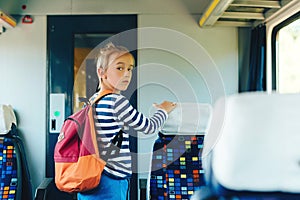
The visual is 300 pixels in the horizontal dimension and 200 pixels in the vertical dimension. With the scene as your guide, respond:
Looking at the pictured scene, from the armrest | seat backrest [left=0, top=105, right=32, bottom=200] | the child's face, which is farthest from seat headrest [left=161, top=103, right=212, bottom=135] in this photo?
seat backrest [left=0, top=105, right=32, bottom=200]

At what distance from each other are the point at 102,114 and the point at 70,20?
172 cm

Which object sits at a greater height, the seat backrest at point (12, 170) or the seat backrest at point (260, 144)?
the seat backrest at point (260, 144)

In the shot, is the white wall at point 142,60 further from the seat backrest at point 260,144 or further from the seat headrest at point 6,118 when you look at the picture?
the seat backrest at point 260,144

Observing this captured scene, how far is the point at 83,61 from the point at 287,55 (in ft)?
5.34

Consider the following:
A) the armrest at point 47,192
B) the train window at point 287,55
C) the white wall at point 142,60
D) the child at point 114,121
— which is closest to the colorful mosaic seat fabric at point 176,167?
the child at point 114,121

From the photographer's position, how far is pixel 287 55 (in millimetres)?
2912

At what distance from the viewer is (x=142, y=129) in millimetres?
1876

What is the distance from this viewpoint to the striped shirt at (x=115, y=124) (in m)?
1.82

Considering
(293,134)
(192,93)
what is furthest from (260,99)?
(192,93)

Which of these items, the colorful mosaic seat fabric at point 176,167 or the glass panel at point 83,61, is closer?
the colorful mosaic seat fabric at point 176,167

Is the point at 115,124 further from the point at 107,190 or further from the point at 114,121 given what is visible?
the point at 107,190

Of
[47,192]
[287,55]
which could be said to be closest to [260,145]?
[47,192]

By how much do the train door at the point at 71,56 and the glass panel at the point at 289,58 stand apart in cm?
117

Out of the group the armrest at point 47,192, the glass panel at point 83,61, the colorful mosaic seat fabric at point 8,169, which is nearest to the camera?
the armrest at point 47,192
